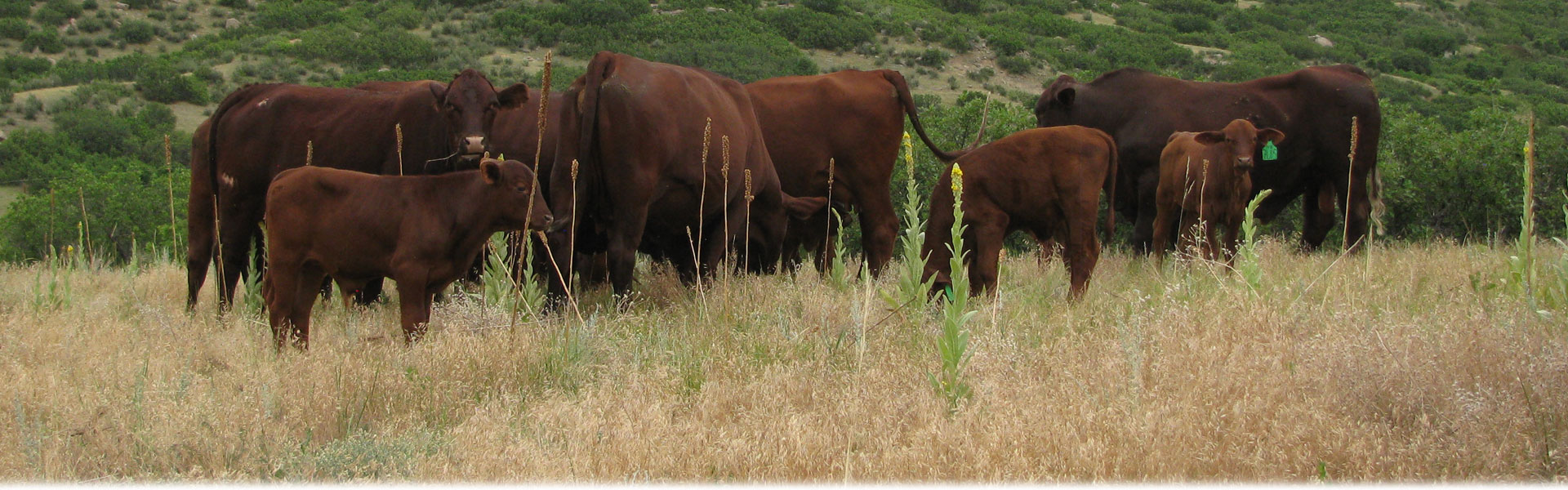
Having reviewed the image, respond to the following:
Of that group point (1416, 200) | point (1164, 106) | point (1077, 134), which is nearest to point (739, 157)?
point (1077, 134)

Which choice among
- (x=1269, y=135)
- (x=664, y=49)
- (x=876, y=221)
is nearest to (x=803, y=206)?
(x=876, y=221)

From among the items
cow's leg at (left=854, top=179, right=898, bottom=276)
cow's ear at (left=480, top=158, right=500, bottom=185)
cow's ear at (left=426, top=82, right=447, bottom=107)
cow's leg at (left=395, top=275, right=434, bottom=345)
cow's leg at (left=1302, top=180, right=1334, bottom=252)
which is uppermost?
cow's ear at (left=426, top=82, right=447, bottom=107)

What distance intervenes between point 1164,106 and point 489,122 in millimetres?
6456

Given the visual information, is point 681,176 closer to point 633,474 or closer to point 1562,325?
point 633,474

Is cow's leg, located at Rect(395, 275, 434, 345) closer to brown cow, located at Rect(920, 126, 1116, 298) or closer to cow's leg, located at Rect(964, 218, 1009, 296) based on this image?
brown cow, located at Rect(920, 126, 1116, 298)

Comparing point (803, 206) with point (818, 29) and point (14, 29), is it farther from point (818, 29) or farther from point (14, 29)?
point (14, 29)

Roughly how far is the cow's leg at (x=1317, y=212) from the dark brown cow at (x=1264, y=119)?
1 centimetres

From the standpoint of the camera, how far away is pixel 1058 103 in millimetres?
11922

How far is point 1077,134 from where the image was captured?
7594mm

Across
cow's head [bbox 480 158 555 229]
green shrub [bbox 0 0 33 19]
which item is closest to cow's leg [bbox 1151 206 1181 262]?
cow's head [bbox 480 158 555 229]

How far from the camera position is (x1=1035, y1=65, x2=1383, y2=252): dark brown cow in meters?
11.3

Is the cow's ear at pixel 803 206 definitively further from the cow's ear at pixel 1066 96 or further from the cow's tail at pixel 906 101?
the cow's ear at pixel 1066 96

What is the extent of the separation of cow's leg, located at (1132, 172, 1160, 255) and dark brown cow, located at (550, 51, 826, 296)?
4.91 meters

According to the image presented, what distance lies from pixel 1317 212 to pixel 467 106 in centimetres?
→ 821
